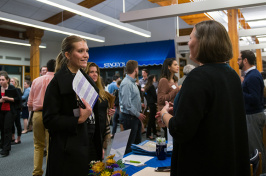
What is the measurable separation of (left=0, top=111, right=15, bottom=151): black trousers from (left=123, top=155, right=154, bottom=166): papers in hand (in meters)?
3.72

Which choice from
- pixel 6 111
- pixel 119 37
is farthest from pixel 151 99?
pixel 119 37

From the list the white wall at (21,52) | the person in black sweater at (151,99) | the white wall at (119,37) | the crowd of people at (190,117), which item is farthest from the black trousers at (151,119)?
the white wall at (21,52)

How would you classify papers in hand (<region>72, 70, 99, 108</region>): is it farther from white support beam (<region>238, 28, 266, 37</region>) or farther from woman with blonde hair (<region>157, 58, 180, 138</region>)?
white support beam (<region>238, 28, 266, 37</region>)

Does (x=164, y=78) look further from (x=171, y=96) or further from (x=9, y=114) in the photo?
(x=9, y=114)

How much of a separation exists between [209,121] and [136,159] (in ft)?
3.04

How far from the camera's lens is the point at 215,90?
1.02 m

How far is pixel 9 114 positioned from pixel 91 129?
383cm

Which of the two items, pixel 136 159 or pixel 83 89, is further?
pixel 136 159

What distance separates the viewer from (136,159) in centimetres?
181

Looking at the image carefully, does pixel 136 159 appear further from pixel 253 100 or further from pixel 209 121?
pixel 253 100

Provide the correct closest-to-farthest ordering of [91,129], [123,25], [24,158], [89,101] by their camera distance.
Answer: [89,101] < [91,129] < [24,158] < [123,25]

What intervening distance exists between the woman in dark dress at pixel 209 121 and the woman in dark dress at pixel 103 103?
4.78ft

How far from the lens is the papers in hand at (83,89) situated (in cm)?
131

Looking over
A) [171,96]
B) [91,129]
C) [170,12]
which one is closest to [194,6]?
[170,12]
